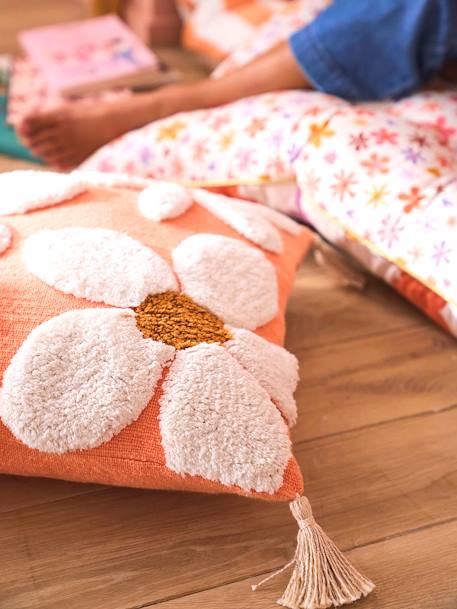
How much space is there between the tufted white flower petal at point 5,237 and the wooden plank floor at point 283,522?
0.22m

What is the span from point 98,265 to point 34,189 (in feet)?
0.47

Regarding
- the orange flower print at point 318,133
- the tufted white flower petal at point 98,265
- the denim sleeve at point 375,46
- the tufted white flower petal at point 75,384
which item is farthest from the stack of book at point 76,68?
the tufted white flower petal at point 75,384

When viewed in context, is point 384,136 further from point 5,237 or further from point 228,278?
point 5,237

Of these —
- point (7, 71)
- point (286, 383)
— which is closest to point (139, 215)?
point (286, 383)

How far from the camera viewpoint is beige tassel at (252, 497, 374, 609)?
23.9 inches

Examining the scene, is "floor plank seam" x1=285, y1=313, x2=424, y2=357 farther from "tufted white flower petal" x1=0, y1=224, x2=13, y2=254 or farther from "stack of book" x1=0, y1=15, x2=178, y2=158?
"stack of book" x1=0, y1=15, x2=178, y2=158

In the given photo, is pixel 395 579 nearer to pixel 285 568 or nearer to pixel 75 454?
pixel 285 568

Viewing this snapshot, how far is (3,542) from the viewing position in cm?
65

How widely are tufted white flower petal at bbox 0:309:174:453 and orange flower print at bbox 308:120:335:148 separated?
0.46m

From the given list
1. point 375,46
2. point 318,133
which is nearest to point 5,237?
point 318,133

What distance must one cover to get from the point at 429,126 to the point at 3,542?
77 centimetres

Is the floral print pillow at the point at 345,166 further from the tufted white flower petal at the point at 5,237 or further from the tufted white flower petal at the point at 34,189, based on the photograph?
the tufted white flower petal at the point at 5,237

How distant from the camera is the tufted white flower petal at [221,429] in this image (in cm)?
61

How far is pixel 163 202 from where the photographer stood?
815mm
